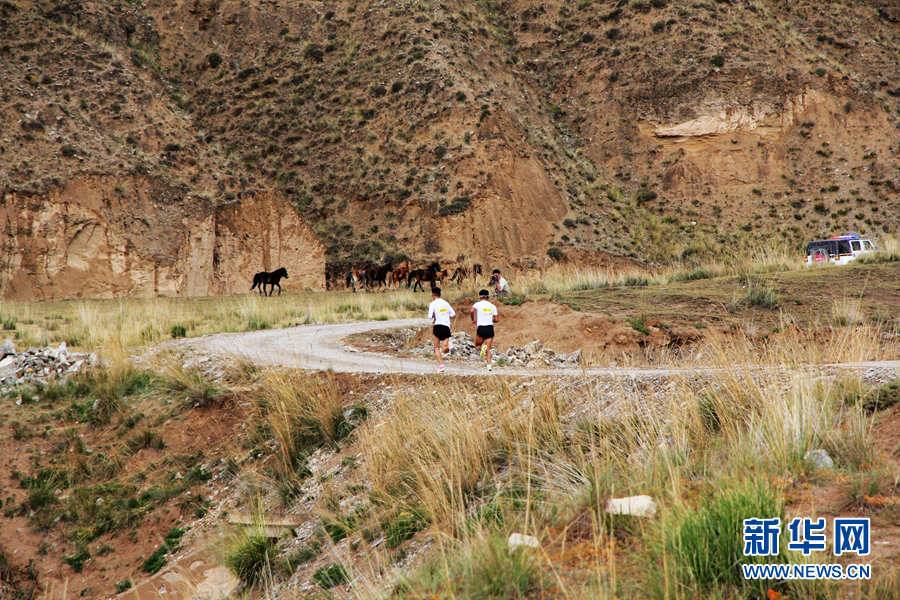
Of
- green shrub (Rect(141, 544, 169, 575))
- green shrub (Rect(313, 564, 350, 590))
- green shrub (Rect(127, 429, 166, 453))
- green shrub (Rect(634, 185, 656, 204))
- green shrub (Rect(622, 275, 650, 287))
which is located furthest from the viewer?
green shrub (Rect(634, 185, 656, 204))

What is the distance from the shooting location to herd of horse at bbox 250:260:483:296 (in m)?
33.6

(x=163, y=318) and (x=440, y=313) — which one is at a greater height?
A: (x=440, y=313)

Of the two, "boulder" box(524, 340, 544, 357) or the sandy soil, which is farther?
"boulder" box(524, 340, 544, 357)

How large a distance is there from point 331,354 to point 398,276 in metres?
20.7

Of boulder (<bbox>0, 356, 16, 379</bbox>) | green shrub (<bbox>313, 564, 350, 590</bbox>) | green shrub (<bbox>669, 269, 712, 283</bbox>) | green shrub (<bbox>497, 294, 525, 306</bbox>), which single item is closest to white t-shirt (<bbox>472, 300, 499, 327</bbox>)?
green shrub (<bbox>497, 294, 525, 306</bbox>)

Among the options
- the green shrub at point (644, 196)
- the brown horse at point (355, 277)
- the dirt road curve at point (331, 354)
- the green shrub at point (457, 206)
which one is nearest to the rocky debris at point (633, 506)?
the dirt road curve at point (331, 354)

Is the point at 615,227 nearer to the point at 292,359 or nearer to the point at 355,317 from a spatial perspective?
the point at 355,317

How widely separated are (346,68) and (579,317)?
3440cm

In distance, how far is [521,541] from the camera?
5246 millimetres

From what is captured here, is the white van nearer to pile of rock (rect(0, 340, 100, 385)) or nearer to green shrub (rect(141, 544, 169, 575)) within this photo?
pile of rock (rect(0, 340, 100, 385))

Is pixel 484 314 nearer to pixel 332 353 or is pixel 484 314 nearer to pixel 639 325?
pixel 332 353

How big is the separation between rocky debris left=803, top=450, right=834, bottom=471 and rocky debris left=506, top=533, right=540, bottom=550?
235 cm

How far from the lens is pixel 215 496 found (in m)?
10.3

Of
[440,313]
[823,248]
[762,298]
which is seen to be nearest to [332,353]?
[440,313]
